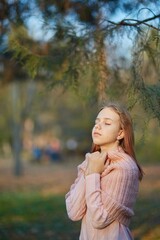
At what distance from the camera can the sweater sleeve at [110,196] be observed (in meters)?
3.15

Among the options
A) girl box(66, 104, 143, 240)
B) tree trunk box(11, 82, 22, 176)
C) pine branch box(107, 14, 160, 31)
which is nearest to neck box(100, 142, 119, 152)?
girl box(66, 104, 143, 240)

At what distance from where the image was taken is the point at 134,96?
4117mm

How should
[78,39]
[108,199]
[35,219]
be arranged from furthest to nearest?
[35,219], [78,39], [108,199]

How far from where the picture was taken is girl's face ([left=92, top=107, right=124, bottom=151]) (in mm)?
3363

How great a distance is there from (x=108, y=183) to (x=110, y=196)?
9 centimetres

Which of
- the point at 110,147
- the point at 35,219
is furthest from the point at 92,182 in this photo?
the point at 35,219

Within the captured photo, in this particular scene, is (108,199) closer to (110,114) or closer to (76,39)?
(110,114)

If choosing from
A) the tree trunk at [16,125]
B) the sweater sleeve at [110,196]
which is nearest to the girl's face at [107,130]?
the sweater sleeve at [110,196]

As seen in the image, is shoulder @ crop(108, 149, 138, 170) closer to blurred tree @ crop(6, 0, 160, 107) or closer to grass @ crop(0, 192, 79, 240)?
blurred tree @ crop(6, 0, 160, 107)

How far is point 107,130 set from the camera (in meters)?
3.36

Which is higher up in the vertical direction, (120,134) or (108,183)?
(120,134)

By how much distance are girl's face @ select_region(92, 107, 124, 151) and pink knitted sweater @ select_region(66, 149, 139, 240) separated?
0.29 ft

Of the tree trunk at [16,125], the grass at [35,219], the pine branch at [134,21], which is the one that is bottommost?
the grass at [35,219]

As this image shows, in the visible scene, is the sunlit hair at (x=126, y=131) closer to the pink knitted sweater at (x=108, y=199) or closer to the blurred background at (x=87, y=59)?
the pink knitted sweater at (x=108, y=199)
